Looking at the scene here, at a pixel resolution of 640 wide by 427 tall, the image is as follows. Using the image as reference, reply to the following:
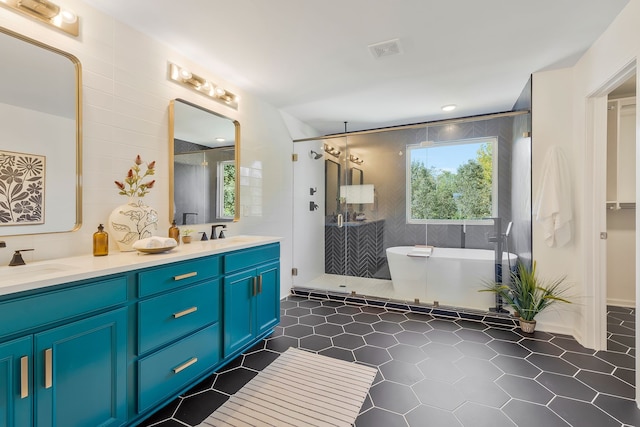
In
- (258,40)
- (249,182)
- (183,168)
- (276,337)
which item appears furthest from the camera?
(249,182)

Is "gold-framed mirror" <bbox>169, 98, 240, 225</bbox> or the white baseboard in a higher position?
"gold-framed mirror" <bbox>169, 98, 240, 225</bbox>

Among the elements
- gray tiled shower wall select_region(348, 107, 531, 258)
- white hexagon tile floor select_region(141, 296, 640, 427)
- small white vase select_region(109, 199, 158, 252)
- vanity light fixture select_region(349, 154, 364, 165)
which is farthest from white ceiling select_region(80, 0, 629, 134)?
white hexagon tile floor select_region(141, 296, 640, 427)

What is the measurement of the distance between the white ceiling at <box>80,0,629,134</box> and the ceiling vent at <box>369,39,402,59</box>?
0.16 feet

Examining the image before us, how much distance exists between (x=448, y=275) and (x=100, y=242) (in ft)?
10.9

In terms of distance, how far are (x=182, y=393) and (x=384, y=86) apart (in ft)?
10.5

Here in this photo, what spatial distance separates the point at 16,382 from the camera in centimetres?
113

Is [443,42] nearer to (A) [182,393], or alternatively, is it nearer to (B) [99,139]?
(B) [99,139]

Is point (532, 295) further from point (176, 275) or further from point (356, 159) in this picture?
point (176, 275)

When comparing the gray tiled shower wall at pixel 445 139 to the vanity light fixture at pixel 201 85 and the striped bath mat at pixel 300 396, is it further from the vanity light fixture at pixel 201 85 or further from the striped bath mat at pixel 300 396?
the striped bath mat at pixel 300 396

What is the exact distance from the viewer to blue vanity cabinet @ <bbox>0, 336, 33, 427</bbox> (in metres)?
1.09

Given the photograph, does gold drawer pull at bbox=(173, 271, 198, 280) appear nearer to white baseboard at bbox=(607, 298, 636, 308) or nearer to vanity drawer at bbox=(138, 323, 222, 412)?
vanity drawer at bbox=(138, 323, 222, 412)

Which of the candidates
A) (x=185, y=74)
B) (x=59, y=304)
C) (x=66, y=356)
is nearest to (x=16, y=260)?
(x=59, y=304)

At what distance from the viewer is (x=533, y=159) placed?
111 inches

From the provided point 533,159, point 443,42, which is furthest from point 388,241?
point 443,42
